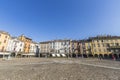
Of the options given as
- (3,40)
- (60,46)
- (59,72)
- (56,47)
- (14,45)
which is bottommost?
(59,72)

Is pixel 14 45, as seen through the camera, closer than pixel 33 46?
Yes

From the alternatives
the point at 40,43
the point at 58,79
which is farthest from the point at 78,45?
the point at 58,79

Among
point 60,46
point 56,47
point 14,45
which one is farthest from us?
point 56,47

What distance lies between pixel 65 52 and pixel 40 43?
24509 millimetres

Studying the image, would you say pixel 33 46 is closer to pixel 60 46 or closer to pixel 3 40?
pixel 60 46

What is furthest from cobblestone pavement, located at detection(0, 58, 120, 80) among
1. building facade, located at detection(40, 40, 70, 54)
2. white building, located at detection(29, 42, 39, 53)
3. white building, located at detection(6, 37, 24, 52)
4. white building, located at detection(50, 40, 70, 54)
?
white building, located at detection(29, 42, 39, 53)

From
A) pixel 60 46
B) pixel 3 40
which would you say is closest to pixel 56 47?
pixel 60 46

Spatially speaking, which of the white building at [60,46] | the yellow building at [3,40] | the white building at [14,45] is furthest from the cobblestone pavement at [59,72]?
the white building at [60,46]

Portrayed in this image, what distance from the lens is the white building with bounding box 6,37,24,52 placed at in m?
53.1

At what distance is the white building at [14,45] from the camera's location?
53.1 metres

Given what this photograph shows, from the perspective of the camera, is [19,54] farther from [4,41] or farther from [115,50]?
[115,50]

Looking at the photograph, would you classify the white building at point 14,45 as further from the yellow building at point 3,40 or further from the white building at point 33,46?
the white building at point 33,46

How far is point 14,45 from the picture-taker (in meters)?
55.8

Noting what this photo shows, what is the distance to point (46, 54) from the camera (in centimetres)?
7294
